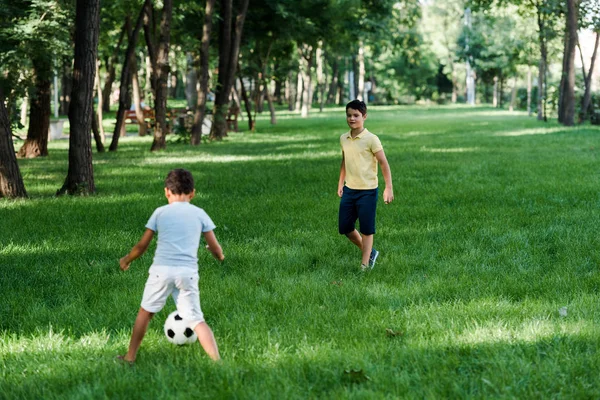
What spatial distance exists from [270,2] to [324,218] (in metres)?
20.9

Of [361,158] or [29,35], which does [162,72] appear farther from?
[361,158]

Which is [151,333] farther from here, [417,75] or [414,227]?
[417,75]

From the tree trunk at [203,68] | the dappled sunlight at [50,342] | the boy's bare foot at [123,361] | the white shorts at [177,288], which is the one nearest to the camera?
the white shorts at [177,288]

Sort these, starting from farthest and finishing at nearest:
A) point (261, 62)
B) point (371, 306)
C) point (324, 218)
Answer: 1. point (261, 62)
2. point (324, 218)
3. point (371, 306)

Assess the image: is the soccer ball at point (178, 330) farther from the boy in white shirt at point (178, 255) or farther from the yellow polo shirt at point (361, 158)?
the yellow polo shirt at point (361, 158)

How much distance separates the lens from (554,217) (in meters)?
10.1

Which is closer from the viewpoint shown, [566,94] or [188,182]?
[188,182]

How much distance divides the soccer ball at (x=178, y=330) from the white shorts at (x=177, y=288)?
4 centimetres

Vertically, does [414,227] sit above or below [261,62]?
below

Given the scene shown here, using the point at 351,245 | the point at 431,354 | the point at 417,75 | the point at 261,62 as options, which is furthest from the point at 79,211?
the point at 417,75

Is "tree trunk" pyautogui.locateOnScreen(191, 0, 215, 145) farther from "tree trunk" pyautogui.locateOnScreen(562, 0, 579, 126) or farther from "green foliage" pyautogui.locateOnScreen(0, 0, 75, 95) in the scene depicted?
"tree trunk" pyautogui.locateOnScreen(562, 0, 579, 126)

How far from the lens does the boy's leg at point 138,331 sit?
462 centimetres

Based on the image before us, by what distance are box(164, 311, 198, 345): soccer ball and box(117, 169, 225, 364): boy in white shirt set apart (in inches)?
1.7

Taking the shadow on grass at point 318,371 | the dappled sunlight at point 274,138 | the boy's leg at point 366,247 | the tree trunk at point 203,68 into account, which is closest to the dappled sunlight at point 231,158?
the tree trunk at point 203,68
